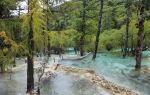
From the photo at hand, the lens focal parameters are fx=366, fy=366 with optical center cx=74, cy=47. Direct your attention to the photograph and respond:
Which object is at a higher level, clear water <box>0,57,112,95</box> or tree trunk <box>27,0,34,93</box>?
tree trunk <box>27,0,34,93</box>

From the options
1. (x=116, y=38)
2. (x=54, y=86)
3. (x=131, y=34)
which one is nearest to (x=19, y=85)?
(x=54, y=86)

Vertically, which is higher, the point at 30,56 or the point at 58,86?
the point at 30,56

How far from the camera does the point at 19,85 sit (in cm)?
2280

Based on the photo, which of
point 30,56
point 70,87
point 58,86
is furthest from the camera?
point 58,86

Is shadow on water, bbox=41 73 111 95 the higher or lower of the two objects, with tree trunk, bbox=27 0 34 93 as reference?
lower

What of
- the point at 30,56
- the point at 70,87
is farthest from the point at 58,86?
the point at 30,56

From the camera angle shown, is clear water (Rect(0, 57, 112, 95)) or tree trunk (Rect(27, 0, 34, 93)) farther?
clear water (Rect(0, 57, 112, 95))

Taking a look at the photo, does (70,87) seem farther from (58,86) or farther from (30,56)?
(30,56)

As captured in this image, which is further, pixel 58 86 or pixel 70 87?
pixel 58 86

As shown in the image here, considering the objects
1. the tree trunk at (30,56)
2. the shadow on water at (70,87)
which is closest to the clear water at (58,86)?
the shadow on water at (70,87)

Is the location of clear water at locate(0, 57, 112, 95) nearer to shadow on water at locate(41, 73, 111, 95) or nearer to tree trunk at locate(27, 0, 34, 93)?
shadow on water at locate(41, 73, 111, 95)

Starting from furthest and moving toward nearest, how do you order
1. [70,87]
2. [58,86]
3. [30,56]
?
[58,86] → [70,87] → [30,56]

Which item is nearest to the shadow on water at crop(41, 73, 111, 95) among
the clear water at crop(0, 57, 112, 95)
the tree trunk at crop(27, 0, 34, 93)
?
the clear water at crop(0, 57, 112, 95)

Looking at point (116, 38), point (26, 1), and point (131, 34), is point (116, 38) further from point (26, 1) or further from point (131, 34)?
point (26, 1)
